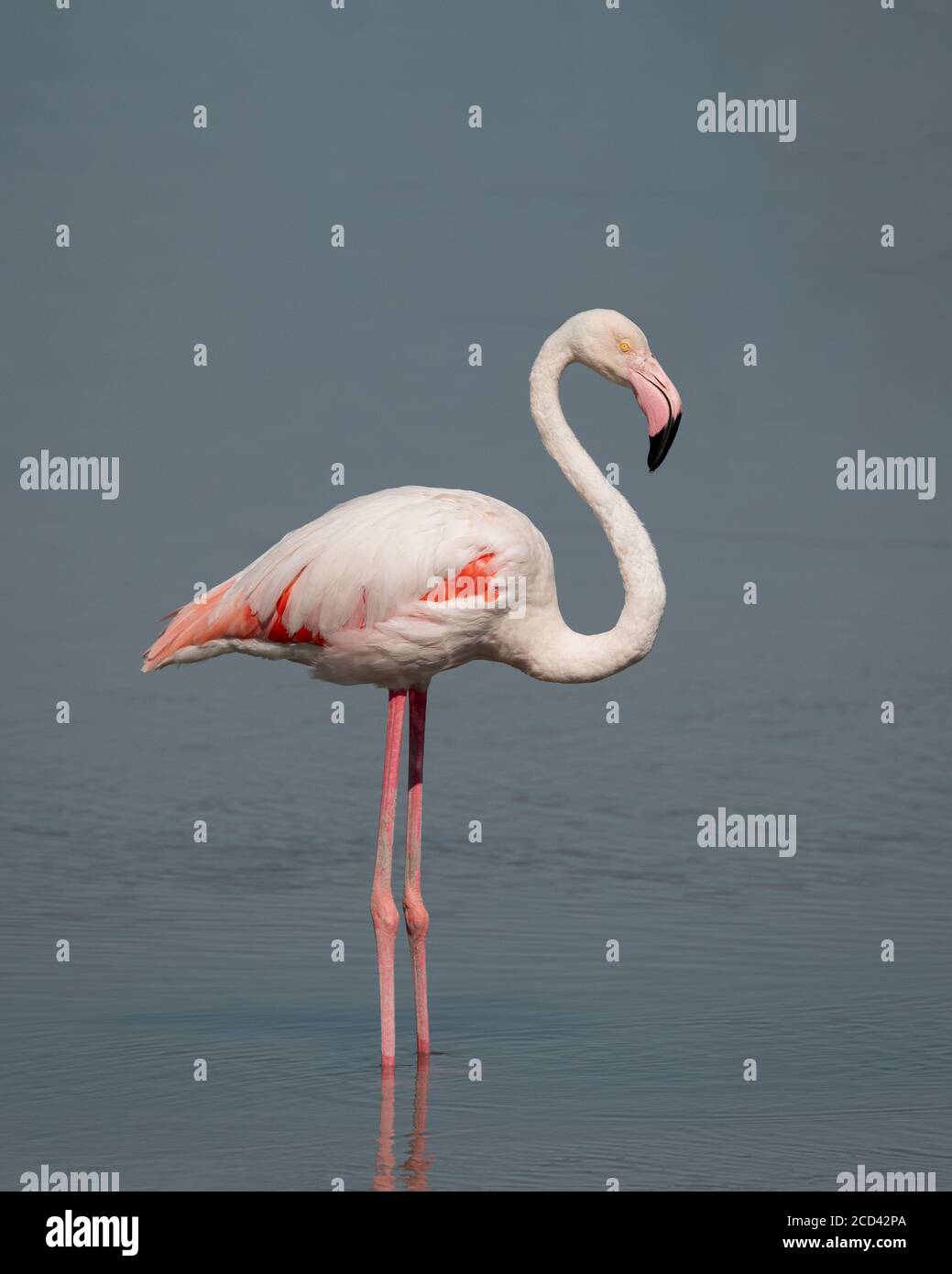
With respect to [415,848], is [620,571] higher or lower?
higher

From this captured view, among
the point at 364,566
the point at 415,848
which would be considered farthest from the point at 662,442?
the point at 415,848

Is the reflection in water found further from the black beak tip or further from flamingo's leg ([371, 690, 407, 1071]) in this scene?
the black beak tip

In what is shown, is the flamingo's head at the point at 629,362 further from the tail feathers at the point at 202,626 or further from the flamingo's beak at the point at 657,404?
the tail feathers at the point at 202,626

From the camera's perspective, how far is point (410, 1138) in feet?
22.2

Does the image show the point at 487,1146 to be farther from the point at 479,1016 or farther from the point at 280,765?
the point at 280,765

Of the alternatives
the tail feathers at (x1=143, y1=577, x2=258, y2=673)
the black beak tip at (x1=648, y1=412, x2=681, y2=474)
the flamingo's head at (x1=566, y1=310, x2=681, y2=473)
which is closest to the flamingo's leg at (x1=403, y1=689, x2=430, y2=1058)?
the tail feathers at (x1=143, y1=577, x2=258, y2=673)

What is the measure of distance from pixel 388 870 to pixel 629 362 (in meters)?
2.04

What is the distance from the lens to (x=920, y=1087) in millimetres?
7211

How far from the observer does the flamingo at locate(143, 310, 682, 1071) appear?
783 cm

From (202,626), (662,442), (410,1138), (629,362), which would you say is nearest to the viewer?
(410,1138)

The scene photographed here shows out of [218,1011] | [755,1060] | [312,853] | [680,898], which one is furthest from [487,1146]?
[312,853]

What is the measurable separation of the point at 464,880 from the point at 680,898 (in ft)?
3.32

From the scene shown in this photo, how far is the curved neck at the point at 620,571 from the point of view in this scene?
26.0 feet

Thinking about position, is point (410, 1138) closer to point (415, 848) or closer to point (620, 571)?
point (415, 848)
